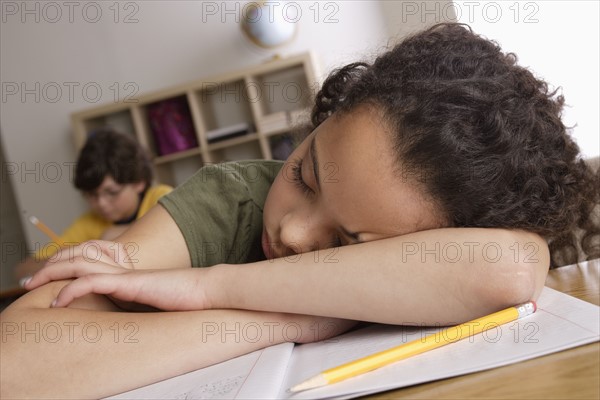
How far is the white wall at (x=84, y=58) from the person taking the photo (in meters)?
3.84

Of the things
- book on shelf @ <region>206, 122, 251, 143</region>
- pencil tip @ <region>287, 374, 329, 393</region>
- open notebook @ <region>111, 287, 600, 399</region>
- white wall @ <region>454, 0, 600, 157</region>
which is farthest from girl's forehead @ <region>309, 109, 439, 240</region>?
book on shelf @ <region>206, 122, 251, 143</region>

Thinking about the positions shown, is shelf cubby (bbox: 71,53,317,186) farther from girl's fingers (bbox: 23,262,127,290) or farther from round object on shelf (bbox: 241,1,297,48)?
girl's fingers (bbox: 23,262,127,290)

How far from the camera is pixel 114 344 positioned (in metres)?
0.64

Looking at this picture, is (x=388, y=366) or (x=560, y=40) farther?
(x=560, y=40)

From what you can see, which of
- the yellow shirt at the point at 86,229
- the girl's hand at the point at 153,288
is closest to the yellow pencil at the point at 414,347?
the girl's hand at the point at 153,288

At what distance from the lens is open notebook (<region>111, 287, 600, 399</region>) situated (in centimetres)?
48

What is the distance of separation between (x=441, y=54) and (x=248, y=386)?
490 mm

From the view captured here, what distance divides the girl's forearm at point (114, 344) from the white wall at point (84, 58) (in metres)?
3.09

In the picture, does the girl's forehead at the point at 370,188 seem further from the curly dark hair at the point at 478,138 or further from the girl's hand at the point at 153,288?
the girl's hand at the point at 153,288

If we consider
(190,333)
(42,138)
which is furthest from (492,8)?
(42,138)

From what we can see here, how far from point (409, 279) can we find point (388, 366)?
140 mm

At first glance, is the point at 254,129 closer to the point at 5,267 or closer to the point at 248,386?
the point at 5,267

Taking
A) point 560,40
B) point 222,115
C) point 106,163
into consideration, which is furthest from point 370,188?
point 222,115

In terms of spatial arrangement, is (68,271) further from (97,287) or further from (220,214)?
(220,214)
